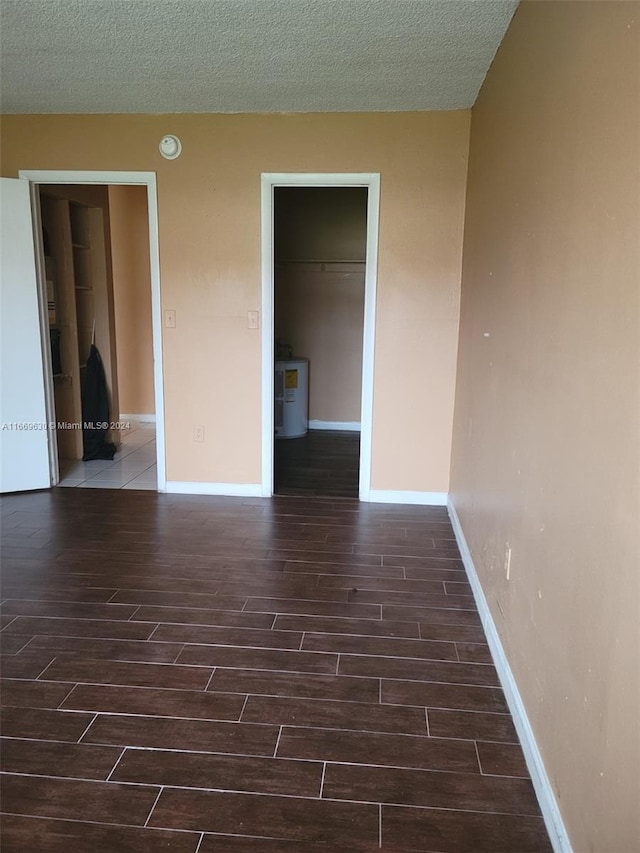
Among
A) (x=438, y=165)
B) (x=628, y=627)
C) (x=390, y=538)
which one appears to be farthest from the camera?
(x=438, y=165)

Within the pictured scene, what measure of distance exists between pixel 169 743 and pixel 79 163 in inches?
137

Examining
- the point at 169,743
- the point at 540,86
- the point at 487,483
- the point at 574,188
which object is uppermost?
the point at 540,86

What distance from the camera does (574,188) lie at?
1.48 meters

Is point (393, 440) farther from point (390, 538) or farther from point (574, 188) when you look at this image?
point (574, 188)

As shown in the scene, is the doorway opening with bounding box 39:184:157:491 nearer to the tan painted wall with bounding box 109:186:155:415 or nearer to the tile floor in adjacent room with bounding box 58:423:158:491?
the tile floor in adjacent room with bounding box 58:423:158:491

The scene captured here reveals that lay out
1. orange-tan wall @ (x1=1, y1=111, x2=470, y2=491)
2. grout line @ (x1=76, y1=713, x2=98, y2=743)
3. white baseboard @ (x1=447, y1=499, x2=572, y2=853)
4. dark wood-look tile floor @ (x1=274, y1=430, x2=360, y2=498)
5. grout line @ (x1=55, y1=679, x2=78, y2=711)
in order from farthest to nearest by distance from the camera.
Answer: dark wood-look tile floor @ (x1=274, y1=430, x2=360, y2=498) < orange-tan wall @ (x1=1, y1=111, x2=470, y2=491) < grout line @ (x1=55, y1=679, x2=78, y2=711) < grout line @ (x1=76, y1=713, x2=98, y2=743) < white baseboard @ (x1=447, y1=499, x2=572, y2=853)

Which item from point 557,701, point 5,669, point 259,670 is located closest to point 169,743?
point 259,670

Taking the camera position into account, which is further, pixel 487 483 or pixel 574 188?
pixel 487 483

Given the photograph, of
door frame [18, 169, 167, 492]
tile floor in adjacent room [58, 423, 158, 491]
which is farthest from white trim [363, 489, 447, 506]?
tile floor in adjacent room [58, 423, 158, 491]

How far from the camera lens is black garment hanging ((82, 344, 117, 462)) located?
196 inches

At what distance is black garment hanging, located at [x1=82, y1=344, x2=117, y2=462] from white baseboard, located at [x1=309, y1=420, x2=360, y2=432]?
2175 millimetres

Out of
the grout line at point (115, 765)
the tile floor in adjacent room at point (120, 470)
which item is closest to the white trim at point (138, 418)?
the tile floor in adjacent room at point (120, 470)

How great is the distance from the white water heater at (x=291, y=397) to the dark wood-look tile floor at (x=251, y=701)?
2.62 meters

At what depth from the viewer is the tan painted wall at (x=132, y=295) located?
6.10 meters
